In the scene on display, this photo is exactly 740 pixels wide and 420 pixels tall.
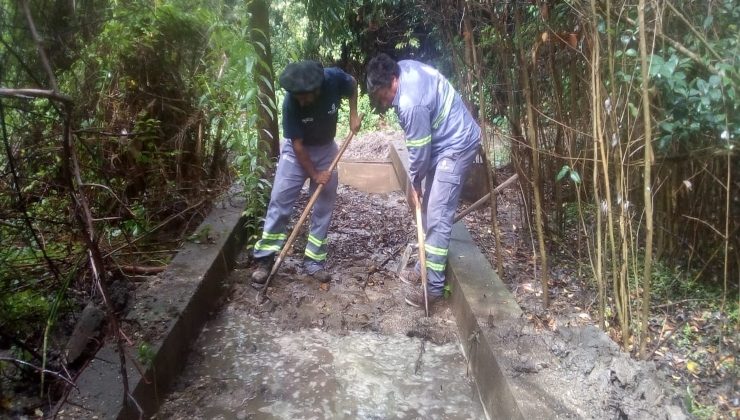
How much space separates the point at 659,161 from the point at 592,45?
1250mm

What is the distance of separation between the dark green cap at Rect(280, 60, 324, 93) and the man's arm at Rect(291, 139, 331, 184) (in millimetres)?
458

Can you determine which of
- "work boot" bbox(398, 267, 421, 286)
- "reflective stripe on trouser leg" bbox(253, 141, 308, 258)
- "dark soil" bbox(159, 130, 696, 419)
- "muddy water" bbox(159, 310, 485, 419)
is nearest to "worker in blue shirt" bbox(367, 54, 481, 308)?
"work boot" bbox(398, 267, 421, 286)

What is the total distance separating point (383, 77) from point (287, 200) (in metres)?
1.31

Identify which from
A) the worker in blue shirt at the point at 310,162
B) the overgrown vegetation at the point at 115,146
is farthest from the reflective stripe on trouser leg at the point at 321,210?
the overgrown vegetation at the point at 115,146

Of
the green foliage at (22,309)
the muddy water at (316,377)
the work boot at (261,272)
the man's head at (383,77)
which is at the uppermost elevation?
the man's head at (383,77)

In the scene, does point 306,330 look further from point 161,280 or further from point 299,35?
point 299,35

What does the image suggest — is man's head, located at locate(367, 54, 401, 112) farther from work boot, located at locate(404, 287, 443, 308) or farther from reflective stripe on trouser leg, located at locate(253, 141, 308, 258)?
work boot, located at locate(404, 287, 443, 308)

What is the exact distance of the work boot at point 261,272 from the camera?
14.2ft

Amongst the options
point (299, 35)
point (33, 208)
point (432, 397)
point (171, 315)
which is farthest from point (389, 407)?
point (299, 35)

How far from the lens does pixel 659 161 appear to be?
140 inches

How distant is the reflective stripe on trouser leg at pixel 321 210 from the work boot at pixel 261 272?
351 millimetres

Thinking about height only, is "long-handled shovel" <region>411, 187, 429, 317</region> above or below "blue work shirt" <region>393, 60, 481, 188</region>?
below

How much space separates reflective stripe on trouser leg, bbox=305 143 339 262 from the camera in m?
4.63

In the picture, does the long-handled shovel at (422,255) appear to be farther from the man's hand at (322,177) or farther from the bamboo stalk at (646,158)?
the bamboo stalk at (646,158)
